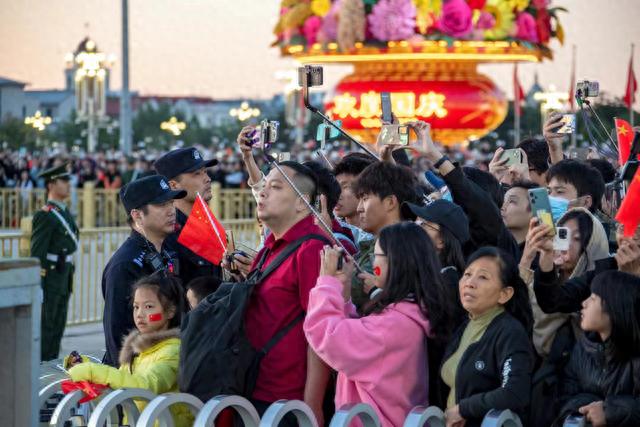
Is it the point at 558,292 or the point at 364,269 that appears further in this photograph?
the point at 364,269

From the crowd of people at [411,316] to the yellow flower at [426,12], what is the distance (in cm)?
1665

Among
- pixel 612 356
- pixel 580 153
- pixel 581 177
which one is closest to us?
pixel 612 356

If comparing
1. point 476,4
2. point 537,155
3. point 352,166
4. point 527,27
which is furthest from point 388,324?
point 476,4

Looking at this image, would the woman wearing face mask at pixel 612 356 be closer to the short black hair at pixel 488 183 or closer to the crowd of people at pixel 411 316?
the crowd of people at pixel 411 316

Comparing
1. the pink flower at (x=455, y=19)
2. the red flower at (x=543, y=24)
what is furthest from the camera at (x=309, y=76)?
the red flower at (x=543, y=24)

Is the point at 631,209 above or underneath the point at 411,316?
above

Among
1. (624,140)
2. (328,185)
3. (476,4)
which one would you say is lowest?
(328,185)

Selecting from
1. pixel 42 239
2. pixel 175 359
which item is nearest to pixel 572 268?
pixel 175 359

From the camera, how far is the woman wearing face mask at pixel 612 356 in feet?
15.9

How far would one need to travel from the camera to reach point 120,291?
6.39 metres

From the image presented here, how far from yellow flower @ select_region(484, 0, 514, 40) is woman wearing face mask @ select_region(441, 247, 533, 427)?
702 inches

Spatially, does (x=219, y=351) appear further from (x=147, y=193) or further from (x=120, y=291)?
(x=147, y=193)

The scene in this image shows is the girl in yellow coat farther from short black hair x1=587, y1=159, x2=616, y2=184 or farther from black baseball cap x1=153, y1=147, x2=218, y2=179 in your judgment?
short black hair x1=587, y1=159, x2=616, y2=184

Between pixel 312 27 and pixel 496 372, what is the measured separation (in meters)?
18.3
